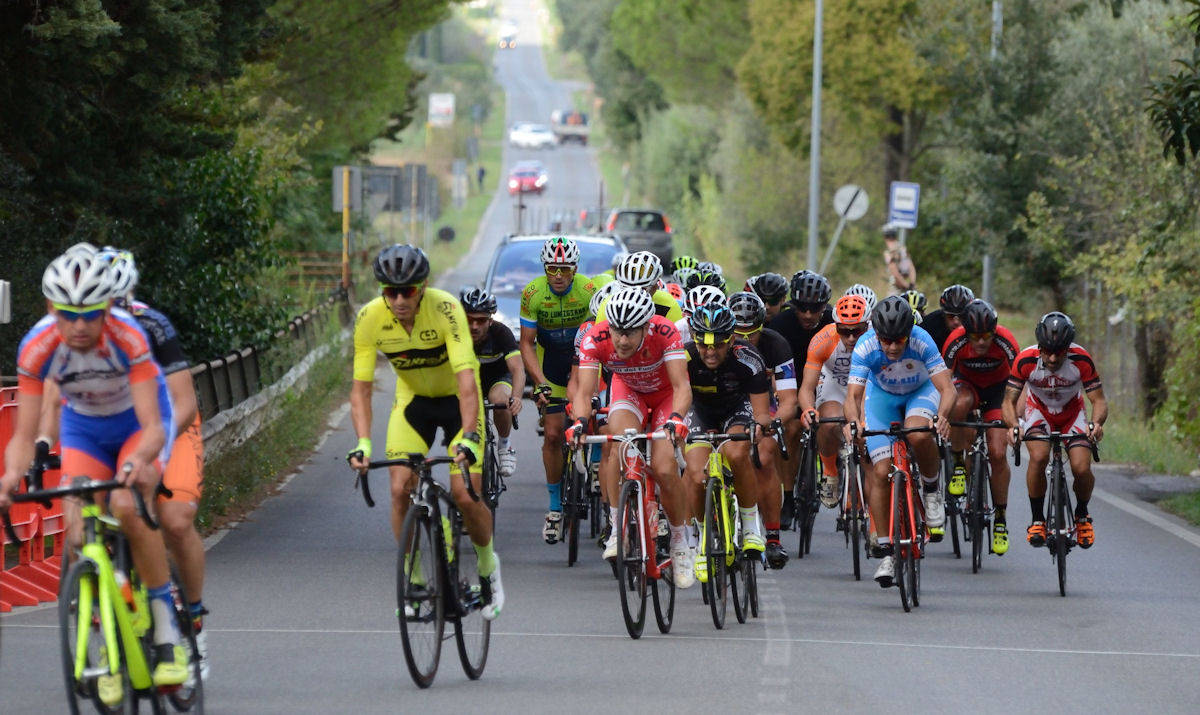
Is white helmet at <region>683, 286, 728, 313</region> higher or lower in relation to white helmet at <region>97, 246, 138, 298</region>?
lower

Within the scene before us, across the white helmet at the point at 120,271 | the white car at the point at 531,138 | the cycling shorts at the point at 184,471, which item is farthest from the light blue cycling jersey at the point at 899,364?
the white car at the point at 531,138

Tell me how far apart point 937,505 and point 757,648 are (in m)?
3.35

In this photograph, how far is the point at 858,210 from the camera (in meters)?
34.6

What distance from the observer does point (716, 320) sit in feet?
37.0

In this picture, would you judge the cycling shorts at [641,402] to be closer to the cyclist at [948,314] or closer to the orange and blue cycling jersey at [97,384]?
the cyclist at [948,314]

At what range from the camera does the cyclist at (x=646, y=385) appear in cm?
1051

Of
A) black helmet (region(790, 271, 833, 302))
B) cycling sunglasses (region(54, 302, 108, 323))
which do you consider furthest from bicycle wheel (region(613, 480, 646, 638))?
black helmet (region(790, 271, 833, 302))

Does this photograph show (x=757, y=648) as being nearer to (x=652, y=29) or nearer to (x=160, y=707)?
(x=160, y=707)

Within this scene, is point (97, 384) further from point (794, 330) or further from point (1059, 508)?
point (794, 330)

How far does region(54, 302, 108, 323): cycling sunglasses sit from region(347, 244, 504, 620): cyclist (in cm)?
165

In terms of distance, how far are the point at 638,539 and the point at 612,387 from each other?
1.22m

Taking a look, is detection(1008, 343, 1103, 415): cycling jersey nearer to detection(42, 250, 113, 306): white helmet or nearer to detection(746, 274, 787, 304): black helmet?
detection(746, 274, 787, 304): black helmet

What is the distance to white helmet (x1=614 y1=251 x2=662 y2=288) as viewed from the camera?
1266 centimetres

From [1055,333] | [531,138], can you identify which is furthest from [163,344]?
[531,138]
